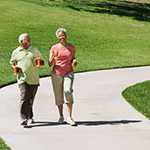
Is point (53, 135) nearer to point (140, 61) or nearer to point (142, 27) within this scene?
point (140, 61)

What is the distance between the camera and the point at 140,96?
1522 cm

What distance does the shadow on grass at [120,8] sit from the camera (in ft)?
112

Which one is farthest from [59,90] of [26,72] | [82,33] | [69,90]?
[82,33]

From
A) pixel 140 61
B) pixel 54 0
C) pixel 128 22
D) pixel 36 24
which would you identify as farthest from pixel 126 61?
pixel 54 0

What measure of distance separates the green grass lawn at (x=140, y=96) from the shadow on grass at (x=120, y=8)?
661 inches

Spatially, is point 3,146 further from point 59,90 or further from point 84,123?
point 84,123

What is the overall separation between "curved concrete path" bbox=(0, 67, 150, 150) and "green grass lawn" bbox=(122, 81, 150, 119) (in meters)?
0.17

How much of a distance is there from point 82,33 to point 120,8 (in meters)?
9.29

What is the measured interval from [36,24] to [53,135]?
17.7 m

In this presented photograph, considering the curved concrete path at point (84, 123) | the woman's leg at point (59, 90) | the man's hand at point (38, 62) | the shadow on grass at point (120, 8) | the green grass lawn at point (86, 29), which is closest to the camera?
the curved concrete path at point (84, 123)

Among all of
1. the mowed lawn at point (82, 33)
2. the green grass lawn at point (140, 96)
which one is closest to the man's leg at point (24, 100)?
the green grass lawn at point (140, 96)

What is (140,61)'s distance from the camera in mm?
22078

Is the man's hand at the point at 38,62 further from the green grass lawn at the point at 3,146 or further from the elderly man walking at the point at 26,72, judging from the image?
the green grass lawn at the point at 3,146

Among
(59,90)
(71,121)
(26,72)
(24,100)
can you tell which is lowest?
(71,121)
